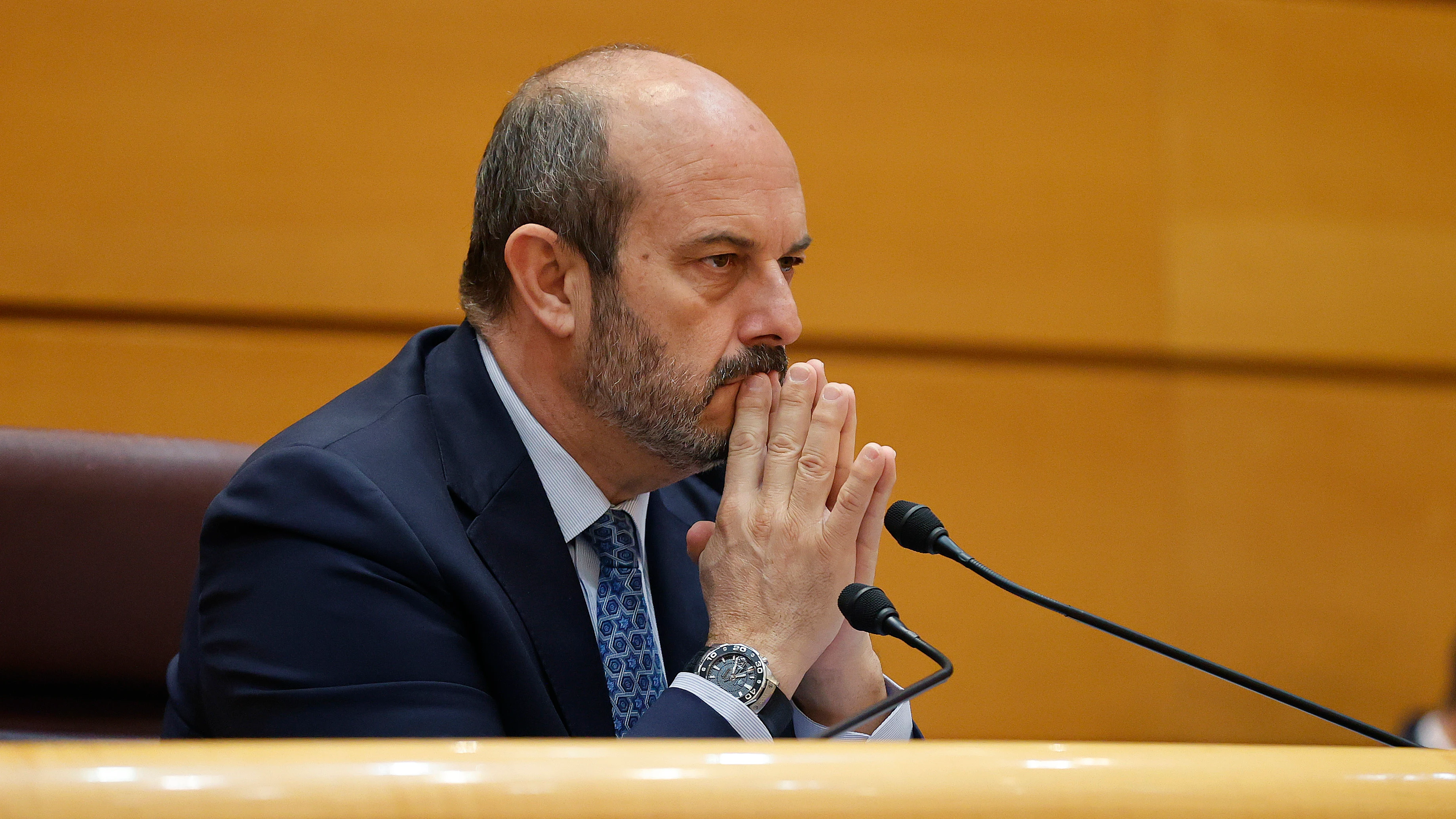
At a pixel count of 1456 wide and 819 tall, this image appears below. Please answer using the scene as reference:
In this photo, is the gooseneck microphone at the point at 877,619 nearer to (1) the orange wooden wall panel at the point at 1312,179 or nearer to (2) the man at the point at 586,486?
(2) the man at the point at 586,486

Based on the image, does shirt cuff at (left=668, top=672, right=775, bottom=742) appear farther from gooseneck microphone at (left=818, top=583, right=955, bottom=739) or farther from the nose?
the nose

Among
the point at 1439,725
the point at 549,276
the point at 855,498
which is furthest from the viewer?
the point at 1439,725

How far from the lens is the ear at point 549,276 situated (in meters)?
1.06

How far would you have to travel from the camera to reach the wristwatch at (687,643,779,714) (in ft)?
2.94

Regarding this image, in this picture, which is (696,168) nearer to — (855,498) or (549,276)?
(549,276)

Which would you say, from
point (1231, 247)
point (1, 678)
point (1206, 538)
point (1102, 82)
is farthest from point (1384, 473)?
point (1, 678)

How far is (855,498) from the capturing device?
38.5 inches

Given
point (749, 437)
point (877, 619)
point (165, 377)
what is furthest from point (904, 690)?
point (165, 377)

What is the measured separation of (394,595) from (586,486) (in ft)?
0.78

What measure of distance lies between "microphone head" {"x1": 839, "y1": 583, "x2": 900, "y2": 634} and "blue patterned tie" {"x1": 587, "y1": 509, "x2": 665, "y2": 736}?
231 millimetres

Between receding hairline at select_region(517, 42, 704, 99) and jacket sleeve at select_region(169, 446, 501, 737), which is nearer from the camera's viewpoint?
jacket sleeve at select_region(169, 446, 501, 737)

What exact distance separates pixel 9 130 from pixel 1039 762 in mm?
1837

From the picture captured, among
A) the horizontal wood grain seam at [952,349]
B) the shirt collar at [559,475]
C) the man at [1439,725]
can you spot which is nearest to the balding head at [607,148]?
the shirt collar at [559,475]

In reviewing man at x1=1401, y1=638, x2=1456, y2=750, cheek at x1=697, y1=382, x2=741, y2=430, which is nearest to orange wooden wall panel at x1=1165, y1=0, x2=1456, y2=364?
man at x1=1401, y1=638, x2=1456, y2=750
